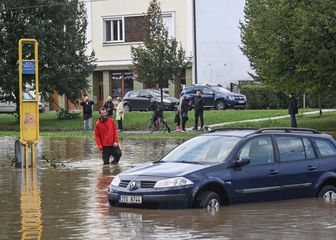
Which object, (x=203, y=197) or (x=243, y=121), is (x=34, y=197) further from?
(x=243, y=121)

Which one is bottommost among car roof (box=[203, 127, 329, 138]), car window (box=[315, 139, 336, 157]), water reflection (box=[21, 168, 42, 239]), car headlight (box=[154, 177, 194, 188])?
water reflection (box=[21, 168, 42, 239])

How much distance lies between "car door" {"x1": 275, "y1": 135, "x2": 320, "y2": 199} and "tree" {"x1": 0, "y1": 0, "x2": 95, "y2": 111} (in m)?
29.1

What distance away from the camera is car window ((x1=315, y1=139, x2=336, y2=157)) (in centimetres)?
1530

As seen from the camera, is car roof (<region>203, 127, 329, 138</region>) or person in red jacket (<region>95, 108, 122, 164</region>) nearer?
car roof (<region>203, 127, 329, 138</region>)

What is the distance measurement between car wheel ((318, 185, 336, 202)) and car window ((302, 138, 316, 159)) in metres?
0.64

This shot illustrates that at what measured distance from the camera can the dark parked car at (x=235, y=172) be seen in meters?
13.3

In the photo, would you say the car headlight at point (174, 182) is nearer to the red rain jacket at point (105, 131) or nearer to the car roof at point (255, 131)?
the car roof at point (255, 131)

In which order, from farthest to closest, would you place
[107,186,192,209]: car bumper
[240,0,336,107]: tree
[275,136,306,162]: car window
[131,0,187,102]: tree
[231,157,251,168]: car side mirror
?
[131,0,187,102]: tree
[240,0,336,107]: tree
[275,136,306,162]: car window
[231,157,251,168]: car side mirror
[107,186,192,209]: car bumper

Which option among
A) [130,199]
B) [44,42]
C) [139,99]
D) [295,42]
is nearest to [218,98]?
[139,99]

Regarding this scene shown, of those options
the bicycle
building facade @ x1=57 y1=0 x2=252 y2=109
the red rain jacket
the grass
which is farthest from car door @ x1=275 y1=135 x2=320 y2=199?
building facade @ x1=57 y1=0 x2=252 y2=109

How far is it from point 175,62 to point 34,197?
28.1 m

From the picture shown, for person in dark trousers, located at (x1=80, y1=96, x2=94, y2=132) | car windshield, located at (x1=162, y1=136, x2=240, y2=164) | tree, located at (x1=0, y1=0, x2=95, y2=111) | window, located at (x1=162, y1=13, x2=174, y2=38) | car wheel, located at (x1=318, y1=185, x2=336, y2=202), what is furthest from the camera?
window, located at (x1=162, y1=13, x2=174, y2=38)

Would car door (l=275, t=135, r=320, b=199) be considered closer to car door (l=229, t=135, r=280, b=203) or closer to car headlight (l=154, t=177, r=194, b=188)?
car door (l=229, t=135, r=280, b=203)

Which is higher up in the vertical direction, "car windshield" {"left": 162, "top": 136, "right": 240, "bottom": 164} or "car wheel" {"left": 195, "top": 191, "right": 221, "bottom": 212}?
"car windshield" {"left": 162, "top": 136, "right": 240, "bottom": 164}
